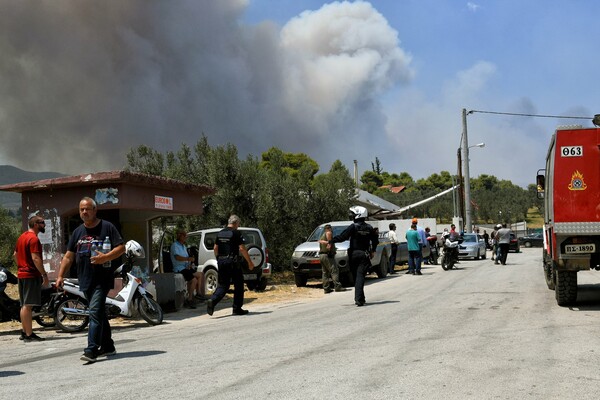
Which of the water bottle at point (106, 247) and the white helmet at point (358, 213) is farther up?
the white helmet at point (358, 213)

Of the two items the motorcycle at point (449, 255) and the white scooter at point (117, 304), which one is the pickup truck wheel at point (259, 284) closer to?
the white scooter at point (117, 304)

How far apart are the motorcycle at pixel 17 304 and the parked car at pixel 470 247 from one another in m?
24.5

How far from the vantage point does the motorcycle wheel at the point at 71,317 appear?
438 inches

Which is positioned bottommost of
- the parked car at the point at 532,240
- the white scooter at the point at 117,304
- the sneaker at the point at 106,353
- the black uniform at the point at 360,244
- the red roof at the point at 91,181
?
the parked car at the point at 532,240

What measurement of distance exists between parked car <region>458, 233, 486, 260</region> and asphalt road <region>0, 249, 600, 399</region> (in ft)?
67.2

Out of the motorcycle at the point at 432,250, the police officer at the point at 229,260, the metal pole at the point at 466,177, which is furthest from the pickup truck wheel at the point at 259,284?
the metal pole at the point at 466,177

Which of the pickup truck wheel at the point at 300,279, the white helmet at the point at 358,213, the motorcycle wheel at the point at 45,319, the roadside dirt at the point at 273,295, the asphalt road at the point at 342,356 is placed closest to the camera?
the asphalt road at the point at 342,356

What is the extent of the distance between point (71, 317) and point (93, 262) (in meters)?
4.30

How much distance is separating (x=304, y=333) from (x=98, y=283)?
10.3 ft

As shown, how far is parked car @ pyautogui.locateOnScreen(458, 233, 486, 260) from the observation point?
32781 millimetres

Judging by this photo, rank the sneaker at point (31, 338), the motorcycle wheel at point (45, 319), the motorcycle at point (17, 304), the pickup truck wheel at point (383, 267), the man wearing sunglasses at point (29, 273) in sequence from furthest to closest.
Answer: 1. the pickup truck wheel at point (383, 267)
2. the motorcycle wheel at point (45, 319)
3. the motorcycle at point (17, 304)
4. the sneaker at point (31, 338)
5. the man wearing sunglasses at point (29, 273)

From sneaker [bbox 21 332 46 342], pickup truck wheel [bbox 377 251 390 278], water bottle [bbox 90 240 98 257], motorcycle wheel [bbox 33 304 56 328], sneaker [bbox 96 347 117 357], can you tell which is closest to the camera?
water bottle [bbox 90 240 98 257]

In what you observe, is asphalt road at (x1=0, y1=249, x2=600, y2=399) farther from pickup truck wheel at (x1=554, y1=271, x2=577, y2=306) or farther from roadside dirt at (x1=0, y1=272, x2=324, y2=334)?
roadside dirt at (x1=0, y1=272, x2=324, y2=334)

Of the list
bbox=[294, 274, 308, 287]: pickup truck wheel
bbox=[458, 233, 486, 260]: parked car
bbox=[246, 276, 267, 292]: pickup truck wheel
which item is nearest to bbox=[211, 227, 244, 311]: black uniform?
bbox=[246, 276, 267, 292]: pickup truck wheel
